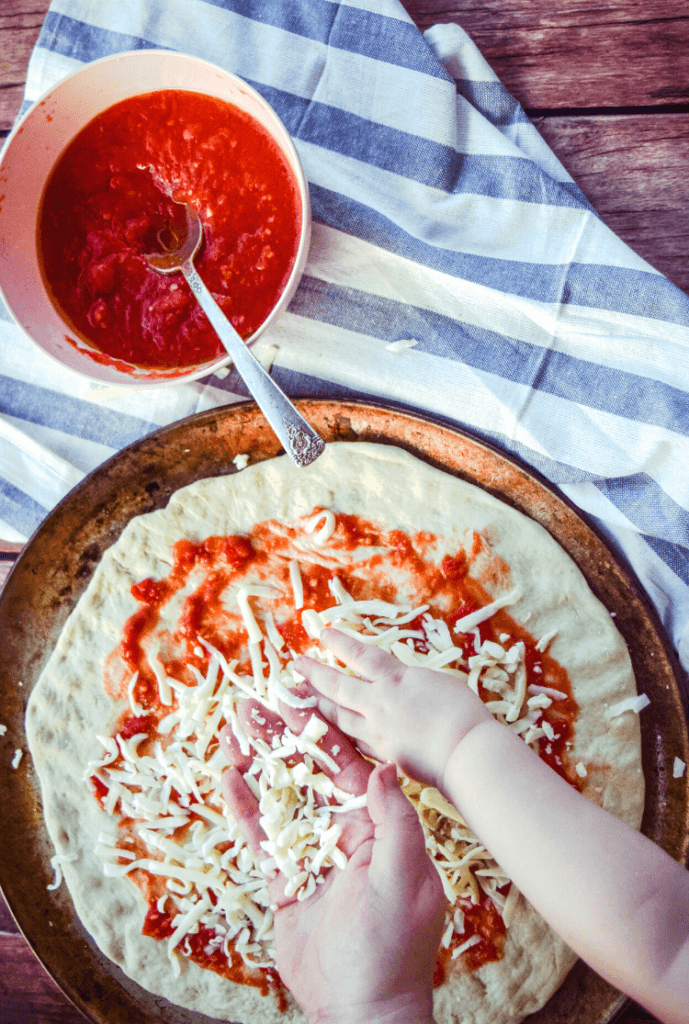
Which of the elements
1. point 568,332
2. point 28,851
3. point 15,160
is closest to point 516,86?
point 568,332

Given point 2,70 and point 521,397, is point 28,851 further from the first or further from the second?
point 2,70

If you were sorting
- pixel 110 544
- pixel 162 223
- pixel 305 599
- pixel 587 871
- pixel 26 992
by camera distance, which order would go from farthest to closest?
pixel 26 992
pixel 110 544
pixel 305 599
pixel 162 223
pixel 587 871

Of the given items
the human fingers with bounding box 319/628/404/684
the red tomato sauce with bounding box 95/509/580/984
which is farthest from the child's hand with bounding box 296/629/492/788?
the red tomato sauce with bounding box 95/509/580/984

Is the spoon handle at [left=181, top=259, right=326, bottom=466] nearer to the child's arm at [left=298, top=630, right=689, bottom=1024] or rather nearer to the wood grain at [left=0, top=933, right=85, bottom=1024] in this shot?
the child's arm at [left=298, top=630, right=689, bottom=1024]

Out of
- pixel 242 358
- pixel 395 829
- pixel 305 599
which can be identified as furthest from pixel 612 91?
pixel 395 829

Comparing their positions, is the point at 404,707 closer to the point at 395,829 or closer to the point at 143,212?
the point at 395,829

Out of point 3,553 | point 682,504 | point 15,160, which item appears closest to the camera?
point 15,160
